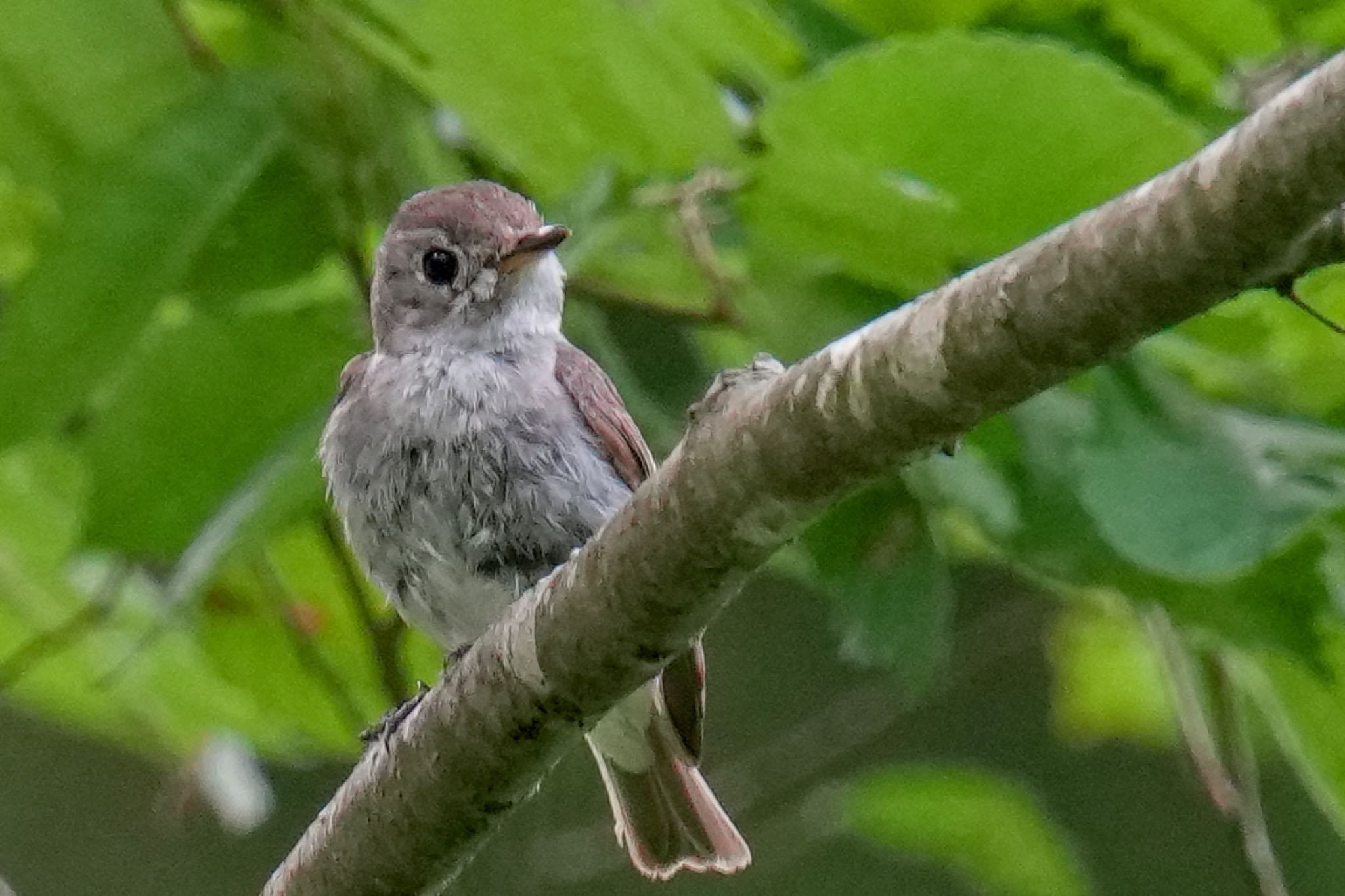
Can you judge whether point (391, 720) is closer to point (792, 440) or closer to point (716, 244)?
point (716, 244)

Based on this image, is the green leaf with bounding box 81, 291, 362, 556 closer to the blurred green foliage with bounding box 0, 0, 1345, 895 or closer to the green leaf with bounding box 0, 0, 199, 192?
the blurred green foliage with bounding box 0, 0, 1345, 895

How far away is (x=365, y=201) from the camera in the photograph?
11.2 ft

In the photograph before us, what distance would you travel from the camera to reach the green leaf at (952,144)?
2.67 meters

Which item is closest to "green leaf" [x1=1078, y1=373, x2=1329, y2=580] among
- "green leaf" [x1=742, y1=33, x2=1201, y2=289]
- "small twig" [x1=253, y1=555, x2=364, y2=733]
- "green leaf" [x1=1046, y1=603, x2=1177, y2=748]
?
"green leaf" [x1=742, y1=33, x2=1201, y2=289]

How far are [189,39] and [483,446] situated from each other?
91 cm

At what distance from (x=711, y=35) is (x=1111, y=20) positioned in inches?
22.6

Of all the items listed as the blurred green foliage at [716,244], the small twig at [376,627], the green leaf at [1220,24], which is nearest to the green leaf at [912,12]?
the blurred green foliage at [716,244]

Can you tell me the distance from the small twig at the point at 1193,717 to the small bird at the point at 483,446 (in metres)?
0.76

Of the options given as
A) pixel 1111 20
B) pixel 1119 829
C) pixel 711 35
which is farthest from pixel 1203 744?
pixel 1119 829

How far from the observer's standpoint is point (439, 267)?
14.5 feet

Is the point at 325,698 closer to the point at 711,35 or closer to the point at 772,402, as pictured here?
the point at 711,35

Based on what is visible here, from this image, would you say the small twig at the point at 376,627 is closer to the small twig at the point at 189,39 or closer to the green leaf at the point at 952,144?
the small twig at the point at 189,39

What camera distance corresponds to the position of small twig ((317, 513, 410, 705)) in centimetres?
380

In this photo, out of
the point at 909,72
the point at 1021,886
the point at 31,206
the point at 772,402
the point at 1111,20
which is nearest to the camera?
the point at 772,402
